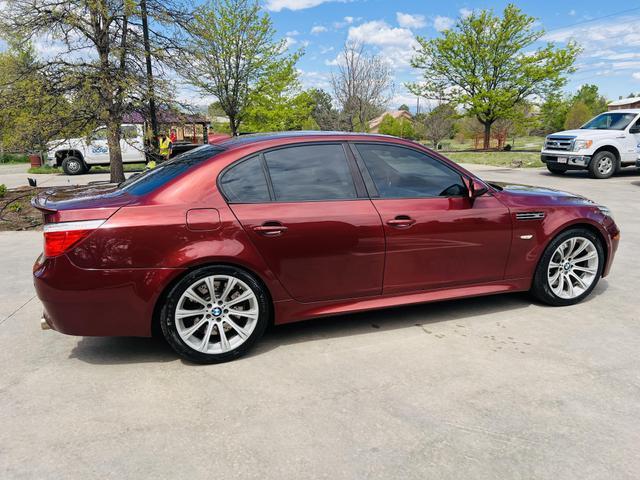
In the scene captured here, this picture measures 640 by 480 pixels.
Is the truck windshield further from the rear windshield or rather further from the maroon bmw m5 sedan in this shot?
the rear windshield

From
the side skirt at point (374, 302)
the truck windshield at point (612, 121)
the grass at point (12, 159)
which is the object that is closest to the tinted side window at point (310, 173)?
the side skirt at point (374, 302)

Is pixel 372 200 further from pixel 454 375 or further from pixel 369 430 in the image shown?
pixel 369 430

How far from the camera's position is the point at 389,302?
3723 mm

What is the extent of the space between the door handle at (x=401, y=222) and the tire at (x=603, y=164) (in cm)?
1235

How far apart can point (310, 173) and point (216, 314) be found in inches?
48.7

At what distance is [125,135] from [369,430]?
9.99m

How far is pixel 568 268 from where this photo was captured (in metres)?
4.32

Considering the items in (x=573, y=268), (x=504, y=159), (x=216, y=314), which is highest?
(x=504, y=159)

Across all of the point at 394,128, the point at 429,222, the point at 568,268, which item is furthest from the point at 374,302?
the point at 394,128

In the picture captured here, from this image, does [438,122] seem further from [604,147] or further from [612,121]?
[604,147]

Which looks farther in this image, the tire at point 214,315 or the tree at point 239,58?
the tree at point 239,58

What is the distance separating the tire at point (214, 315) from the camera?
3195mm

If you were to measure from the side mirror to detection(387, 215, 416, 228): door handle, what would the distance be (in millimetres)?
599

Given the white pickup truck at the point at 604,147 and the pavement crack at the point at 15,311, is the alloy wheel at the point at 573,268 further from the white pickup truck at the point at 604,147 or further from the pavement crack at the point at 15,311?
the white pickup truck at the point at 604,147
